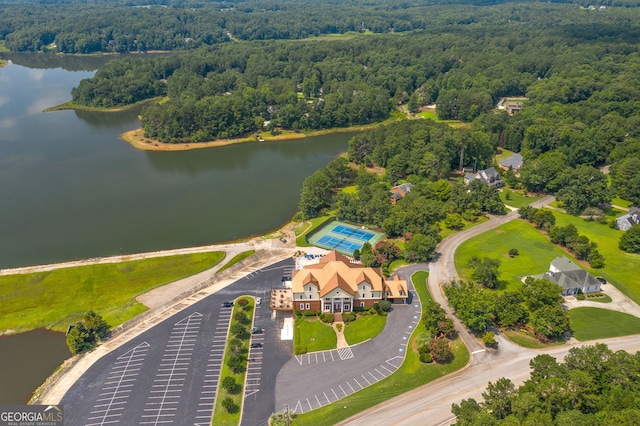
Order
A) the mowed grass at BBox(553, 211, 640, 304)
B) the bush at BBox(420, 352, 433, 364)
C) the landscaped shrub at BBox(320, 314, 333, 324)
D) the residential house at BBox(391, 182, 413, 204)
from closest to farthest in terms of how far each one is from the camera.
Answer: the bush at BBox(420, 352, 433, 364) → the landscaped shrub at BBox(320, 314, 333, 324) → the mowed grass at BBox(553, 211, 640, 304) → the residential house at BBox(391, 182, 413, 204)

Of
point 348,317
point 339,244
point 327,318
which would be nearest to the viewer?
point 327,318

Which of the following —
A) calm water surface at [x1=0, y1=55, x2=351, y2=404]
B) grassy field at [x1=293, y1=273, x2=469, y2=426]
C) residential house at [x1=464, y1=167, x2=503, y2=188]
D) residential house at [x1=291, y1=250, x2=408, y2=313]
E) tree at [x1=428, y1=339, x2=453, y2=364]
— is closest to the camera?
grassy field at [x1=293, y1=273, x2=469, y2=426]

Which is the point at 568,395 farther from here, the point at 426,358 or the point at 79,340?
the point at 79,340

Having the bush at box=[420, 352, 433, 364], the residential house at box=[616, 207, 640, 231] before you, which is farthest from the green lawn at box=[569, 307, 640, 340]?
the residential house at box=[616, 207, 640, 231]

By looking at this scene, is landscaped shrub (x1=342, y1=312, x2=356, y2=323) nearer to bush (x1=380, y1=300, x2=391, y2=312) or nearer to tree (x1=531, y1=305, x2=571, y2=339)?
bush (x1=380, y1=300, x2=391, y2=312)

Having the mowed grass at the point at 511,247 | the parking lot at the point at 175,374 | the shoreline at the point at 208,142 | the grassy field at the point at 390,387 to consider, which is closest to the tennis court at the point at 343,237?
the mowed grass at the point at 511,247

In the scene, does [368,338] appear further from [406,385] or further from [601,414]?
[601,414]

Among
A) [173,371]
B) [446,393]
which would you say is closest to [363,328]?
[446,393]
